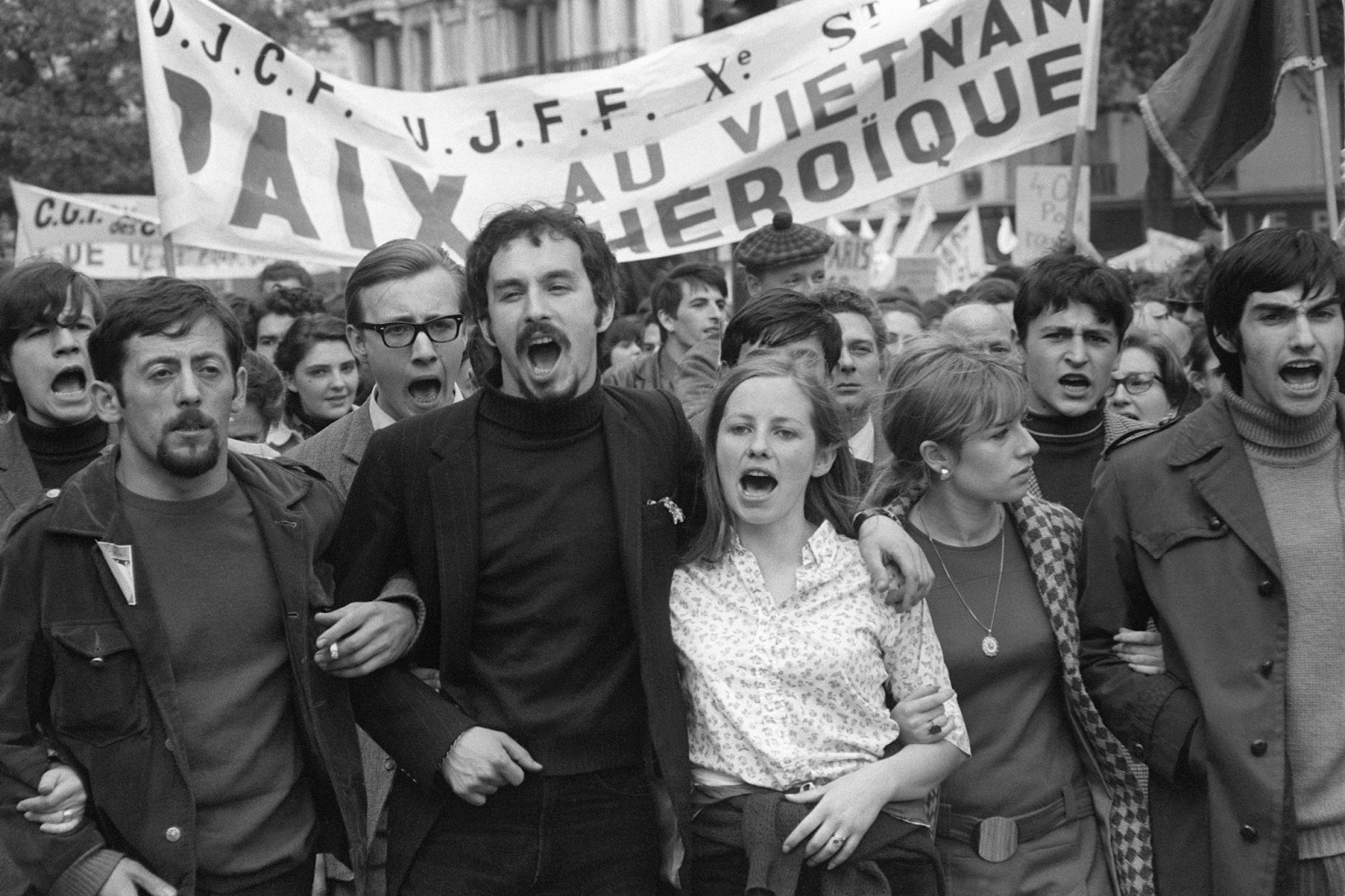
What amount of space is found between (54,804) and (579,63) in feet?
145

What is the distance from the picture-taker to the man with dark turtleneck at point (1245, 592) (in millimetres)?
3867

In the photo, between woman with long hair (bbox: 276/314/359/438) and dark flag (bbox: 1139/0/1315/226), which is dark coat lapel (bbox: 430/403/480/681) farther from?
dark flag (bbox: 1139/0/1315/226)

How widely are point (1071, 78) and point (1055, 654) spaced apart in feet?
13.6

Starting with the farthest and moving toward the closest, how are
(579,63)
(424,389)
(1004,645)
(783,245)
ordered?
(579,63) → (783,245) → (424,389) → (1004,645)

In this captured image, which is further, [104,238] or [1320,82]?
[104,238]

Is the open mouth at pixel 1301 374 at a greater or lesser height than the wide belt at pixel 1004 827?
greater

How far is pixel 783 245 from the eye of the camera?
7.07 metres

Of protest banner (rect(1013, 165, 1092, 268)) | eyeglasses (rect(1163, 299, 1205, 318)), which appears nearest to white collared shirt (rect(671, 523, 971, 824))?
eyeglasses (rect(1163, 299, 1205, 318))

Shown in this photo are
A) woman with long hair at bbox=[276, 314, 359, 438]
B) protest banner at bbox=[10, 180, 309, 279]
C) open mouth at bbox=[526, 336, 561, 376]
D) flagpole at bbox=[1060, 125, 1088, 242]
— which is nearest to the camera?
open mouth at bbox=[526, 336, 561, 376]

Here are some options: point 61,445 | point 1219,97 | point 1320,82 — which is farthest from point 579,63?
point 61,445

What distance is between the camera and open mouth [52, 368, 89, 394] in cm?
484

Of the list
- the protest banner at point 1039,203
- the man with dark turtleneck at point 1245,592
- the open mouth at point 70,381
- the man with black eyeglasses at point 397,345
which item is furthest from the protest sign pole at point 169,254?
the protest banner at point 1039,203

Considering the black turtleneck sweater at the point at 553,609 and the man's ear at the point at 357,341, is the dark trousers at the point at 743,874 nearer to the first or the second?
the black turtleneck sweater at the point at 553,609

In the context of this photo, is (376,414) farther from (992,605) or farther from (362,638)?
(992,605)
